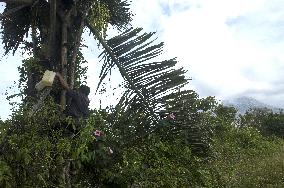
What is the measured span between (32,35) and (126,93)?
1885 mm

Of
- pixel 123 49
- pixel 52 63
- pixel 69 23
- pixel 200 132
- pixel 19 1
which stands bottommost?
pixel 200 132

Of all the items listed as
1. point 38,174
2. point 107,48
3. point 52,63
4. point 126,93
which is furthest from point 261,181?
point 38,174

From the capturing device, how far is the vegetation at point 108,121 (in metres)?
4.44

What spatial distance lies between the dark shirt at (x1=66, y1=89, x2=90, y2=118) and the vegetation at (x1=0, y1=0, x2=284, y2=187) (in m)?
0.11

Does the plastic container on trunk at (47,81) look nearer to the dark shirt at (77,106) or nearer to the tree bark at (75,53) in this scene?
the dark shirt at (77,106)

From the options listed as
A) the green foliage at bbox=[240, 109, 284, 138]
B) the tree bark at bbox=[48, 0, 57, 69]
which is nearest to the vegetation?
the tree bark at bbox=[48, 0, 57, 69]

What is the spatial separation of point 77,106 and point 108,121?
1.44 ft

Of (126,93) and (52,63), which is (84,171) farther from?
(52,63)

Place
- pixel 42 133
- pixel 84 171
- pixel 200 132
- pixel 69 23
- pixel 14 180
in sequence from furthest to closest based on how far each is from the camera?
1. pixel 69 23
2. pixel 200 132
3. pixel 84 171
4. pixel 42 133
5. pixel 14 180

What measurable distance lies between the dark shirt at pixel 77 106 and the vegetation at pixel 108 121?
11cm

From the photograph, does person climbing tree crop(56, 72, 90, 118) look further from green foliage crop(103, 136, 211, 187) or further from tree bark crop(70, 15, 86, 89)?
green foliage crop(103, 136, 211, 187)

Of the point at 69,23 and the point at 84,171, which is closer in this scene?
the point at 84,171

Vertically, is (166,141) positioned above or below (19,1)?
below

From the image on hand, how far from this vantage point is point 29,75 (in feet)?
21.6
